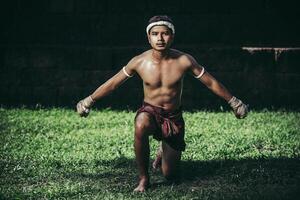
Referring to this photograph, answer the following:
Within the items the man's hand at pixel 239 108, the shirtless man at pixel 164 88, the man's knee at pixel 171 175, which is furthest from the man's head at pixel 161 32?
the man's knee at pixel 171 175

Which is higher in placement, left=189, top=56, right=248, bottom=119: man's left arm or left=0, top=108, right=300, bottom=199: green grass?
left=189, top=56, right=248, bottom=119: man's left arm

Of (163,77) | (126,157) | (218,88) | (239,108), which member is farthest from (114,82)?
(126,157)

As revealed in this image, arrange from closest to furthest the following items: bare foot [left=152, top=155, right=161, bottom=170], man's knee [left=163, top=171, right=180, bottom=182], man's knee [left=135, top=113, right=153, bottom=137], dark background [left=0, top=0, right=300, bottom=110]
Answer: man's knee [left=135, top=113, right=153, bottom=137] → man's knee [left=163, top=171, right=180, bottom=182] → bare foot [left=152, top=155, right=161, bottom=170] → dark background [left=0, top=0, right=300, bottom=110]

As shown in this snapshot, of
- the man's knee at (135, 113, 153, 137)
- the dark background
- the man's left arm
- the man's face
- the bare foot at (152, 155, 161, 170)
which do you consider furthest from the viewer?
the dark background

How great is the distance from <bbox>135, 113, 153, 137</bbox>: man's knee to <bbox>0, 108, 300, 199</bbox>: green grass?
483 millimetres

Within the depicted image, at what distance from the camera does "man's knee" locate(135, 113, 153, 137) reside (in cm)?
459

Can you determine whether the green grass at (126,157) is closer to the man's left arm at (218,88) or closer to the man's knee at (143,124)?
the man's knee at (143,124)

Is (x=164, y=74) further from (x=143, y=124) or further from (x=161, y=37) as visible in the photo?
(x=143, y=124)

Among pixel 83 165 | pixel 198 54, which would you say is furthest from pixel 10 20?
pixel 83 165

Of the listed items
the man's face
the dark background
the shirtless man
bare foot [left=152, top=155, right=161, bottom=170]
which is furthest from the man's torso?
the dark background

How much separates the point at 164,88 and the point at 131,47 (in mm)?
4085

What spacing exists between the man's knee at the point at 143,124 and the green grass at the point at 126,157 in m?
0.48

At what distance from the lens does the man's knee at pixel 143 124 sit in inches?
181

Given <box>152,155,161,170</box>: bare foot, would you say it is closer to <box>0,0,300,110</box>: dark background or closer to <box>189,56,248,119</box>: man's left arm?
<box>189,56,248,119</box>: man's left arm
